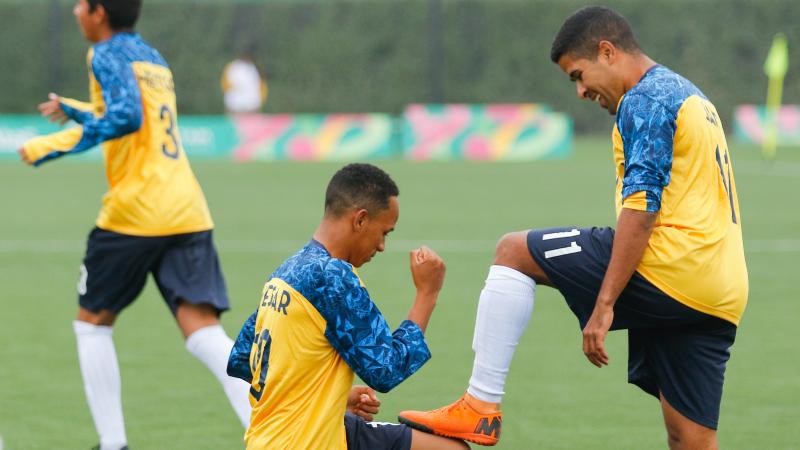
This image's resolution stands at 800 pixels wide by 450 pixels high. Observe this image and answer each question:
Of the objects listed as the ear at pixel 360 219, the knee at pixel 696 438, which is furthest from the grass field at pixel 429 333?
the ear at pixel 360 219

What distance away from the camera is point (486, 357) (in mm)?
5102

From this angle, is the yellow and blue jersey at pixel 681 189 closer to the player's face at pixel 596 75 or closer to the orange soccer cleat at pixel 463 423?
the player's face at pixel 596 75

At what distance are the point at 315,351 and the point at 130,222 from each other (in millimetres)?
2113

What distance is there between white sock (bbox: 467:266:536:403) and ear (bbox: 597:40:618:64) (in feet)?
2.74

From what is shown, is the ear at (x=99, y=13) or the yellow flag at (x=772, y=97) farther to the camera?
the yellow flag at (x=772, y=97)

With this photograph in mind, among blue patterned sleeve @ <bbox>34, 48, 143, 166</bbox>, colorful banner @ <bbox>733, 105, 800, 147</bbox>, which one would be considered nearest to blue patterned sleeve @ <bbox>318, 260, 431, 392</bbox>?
blue patterned sleeve @ <bbox>34, 48, 143, 166</bbox>

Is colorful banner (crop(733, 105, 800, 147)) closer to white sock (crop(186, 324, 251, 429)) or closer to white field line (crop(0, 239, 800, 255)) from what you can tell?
white field line (crop(0, 239, 800, 255))

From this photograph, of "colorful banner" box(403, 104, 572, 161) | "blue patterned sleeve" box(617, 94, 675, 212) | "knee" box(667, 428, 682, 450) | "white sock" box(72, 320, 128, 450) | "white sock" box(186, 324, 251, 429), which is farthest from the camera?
"colorful banner" box(403, 104, 572, 161)

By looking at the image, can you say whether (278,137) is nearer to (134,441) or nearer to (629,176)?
(134,441)

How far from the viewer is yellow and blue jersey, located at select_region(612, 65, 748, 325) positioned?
479 cm

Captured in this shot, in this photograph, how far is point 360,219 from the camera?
459 centimetres

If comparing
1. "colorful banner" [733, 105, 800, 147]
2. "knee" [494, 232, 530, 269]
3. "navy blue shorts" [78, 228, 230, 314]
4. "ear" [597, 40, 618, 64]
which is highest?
"ear" [597, 40, 618, 64]

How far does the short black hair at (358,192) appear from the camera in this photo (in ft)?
15.1

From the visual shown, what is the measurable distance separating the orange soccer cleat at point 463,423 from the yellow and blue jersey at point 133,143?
1873 mm
